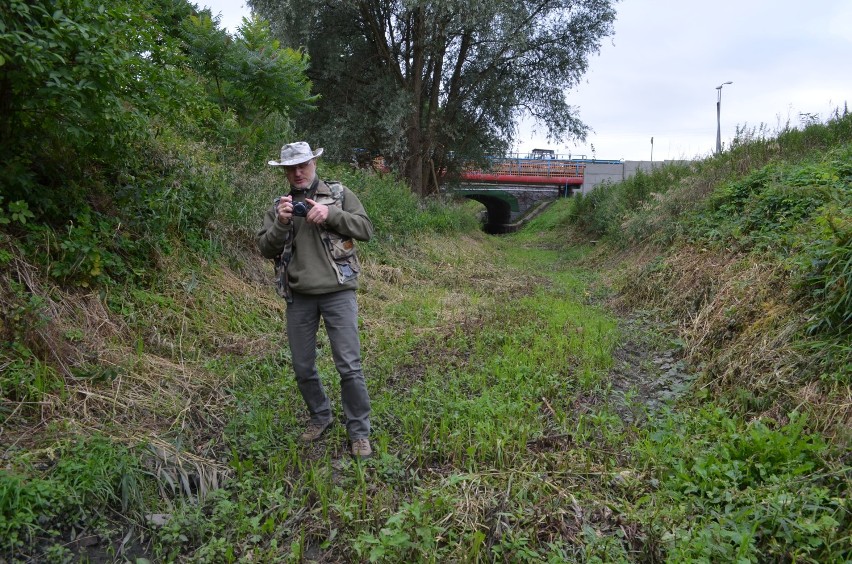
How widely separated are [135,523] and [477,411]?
7.55ft

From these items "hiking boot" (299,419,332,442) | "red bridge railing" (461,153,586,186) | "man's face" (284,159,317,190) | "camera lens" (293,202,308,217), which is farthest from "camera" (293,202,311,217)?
"red bridge railing" (461,153,586,186)

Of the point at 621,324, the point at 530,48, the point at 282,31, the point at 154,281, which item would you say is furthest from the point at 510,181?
the point at 154,281

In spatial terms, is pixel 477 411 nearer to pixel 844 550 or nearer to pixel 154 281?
pixel 844 550

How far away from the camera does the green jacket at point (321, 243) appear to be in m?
3.87

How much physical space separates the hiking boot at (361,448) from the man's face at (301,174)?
5.73 feet

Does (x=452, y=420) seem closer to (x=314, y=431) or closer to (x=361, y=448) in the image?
(x=361, y=448)

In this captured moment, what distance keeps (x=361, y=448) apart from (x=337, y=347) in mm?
679

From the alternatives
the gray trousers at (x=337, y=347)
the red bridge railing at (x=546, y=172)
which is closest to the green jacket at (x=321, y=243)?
the gray trousers at (x=337, y=347)

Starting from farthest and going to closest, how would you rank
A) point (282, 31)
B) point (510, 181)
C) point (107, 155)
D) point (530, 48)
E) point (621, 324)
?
point (510, 181), point (530, 48), point (282, 31), point (621, 324), point (107, 155)

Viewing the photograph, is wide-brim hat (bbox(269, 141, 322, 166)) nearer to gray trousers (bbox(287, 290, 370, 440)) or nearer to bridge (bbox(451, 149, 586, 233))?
gray trousers (bbox(287, 290, 370, 440))

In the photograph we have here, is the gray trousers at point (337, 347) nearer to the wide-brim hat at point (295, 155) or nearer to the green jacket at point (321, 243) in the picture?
the green jacket at point (321, 243)

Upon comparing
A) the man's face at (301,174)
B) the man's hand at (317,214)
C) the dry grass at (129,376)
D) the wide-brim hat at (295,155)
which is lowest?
the dry grass at (129,376)

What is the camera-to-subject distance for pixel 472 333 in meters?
6.62

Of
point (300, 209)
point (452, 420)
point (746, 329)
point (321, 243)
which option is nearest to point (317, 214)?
point (300, 209)
